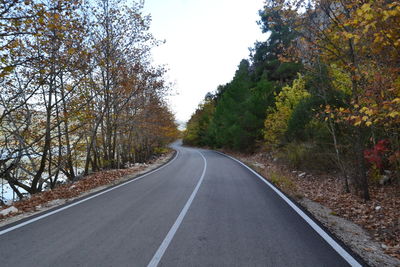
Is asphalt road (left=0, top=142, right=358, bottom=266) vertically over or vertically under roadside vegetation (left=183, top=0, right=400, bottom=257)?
under

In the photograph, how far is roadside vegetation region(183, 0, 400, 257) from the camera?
444 cm

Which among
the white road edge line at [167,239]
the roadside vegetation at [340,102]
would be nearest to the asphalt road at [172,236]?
the white road edge line at [167,239]

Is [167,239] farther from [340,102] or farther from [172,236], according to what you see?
[340,102]

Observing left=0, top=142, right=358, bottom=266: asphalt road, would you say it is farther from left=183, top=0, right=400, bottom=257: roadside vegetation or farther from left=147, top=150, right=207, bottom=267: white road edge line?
left=183, top=0, right=400, bottom=257: roadside vegetation

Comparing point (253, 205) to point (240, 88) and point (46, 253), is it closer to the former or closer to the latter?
point (46, 253)

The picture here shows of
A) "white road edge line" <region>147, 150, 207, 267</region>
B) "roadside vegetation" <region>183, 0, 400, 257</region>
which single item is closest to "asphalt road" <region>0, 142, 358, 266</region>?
"white road edge line" <region>147, 150, 207, 267</region>

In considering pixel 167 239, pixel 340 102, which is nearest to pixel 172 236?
pixel 167 239

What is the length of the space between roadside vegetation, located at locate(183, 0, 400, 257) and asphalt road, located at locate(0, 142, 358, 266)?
1.61 meters

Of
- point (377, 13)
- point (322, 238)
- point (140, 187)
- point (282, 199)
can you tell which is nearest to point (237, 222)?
point (322, 238)

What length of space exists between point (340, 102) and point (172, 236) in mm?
10560

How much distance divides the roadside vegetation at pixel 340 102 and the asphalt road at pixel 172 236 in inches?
63.3

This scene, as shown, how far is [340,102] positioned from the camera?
11.8 metres

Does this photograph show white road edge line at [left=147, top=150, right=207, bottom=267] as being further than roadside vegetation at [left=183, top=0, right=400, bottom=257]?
No

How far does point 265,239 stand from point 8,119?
12.0 m
